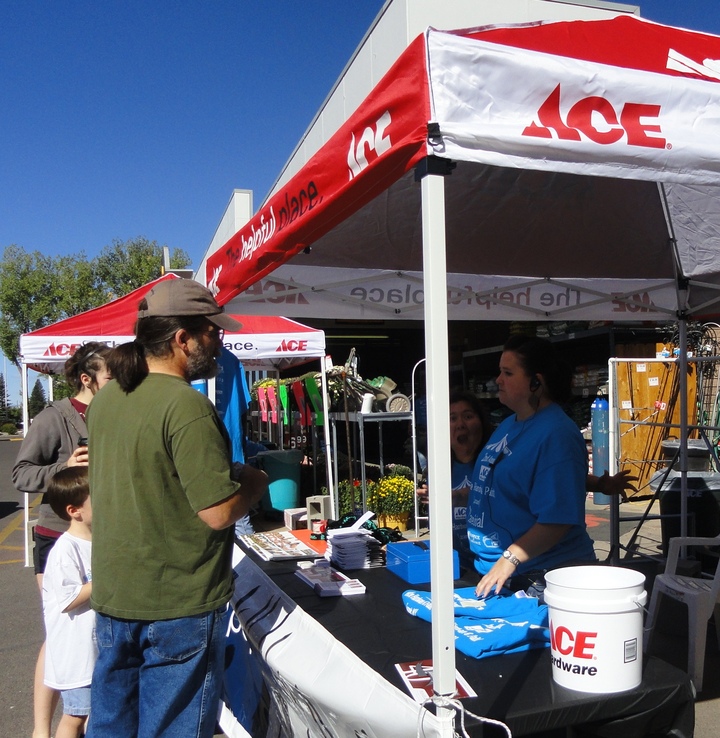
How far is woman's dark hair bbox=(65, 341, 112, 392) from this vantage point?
3.29 metres

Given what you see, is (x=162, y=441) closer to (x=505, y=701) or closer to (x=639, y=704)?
(x=505, y=701)

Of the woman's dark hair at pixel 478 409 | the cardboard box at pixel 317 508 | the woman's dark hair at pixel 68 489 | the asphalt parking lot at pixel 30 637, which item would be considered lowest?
the asphalt parking lot at pixel 30 637

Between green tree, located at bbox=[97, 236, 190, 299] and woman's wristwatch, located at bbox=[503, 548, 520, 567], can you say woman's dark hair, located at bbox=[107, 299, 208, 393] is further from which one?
green tree, located at bbox=[97, 236, 190, 299]

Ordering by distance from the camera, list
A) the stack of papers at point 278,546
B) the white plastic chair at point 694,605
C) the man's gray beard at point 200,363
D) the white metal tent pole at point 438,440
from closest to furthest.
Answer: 1. the white metal tent pole at point 438,440
2. the man's gray beard at point 200,363
3. the white plastic chair at point 694,605
4. the stack of papers at point 278,546

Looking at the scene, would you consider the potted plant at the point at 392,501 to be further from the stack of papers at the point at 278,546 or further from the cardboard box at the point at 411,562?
the cardboard box at the point at 411,562

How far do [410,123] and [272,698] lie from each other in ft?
6.53

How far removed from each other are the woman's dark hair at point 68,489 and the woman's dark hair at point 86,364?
1.95 feet

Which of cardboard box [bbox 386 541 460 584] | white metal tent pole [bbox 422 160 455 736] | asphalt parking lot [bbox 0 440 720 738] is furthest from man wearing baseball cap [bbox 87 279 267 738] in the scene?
asphalt parking lot [bbox 0 440 720 738]

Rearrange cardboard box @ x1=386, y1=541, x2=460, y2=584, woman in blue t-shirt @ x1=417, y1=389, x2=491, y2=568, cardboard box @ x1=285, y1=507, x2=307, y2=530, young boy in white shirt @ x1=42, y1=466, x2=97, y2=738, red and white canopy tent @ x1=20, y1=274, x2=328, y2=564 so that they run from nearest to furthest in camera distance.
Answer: young boy in white shirt @ x1=42, y1=466, x2=97, y2=738, cardboard box @ x1=386, y1=541, x2=460, y2=584, woman in blue t-shirt @ x1=417, y1=389, x2=491, y2=568, cardboard box @ x1=285, y1=507, x2=307, y2=530, red and white canopy tent @ x1=20, y1=274, x2=328, y2=564

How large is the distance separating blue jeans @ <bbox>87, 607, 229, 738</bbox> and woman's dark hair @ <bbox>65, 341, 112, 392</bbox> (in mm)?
1586

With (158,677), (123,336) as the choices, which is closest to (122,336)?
(123,336)

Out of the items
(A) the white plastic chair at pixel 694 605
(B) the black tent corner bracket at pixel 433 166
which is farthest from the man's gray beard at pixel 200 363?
(A) the white plastic chair at pixel 694 605

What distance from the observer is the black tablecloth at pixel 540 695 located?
69.6 inches

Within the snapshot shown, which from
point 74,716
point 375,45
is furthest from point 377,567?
point 375,45
